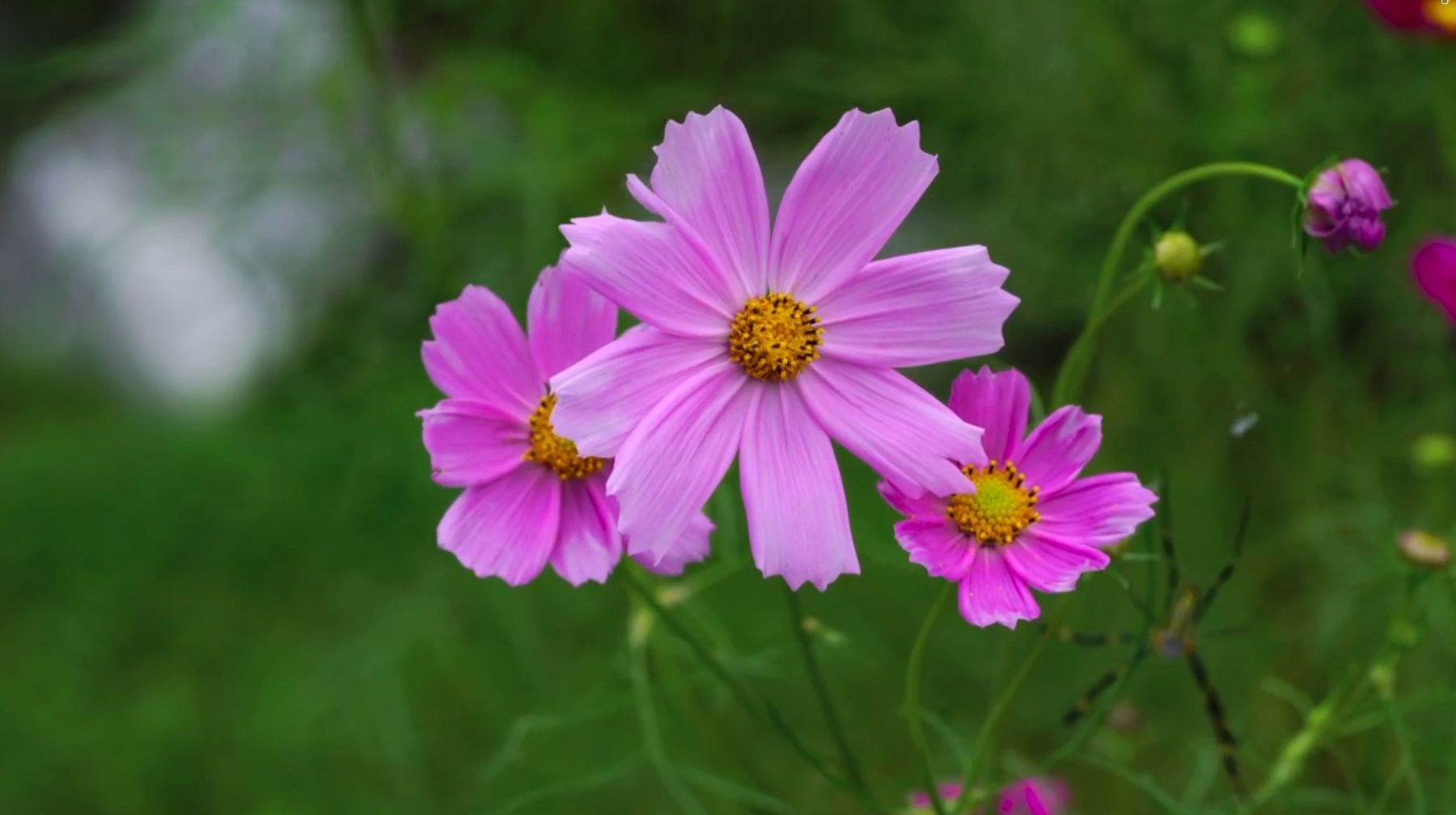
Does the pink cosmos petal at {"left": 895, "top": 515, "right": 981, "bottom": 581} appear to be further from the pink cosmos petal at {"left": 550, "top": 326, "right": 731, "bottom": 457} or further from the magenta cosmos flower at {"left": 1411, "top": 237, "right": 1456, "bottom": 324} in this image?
the magenta cosmos flower at {"left": 1411, "top": 237, "right": 1456, "bottom": 324}

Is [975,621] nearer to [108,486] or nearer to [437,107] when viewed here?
[437,107]

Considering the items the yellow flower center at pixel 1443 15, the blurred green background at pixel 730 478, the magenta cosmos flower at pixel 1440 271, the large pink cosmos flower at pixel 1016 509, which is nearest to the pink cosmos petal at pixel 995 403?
the large pink cosmos flower at pixel 1016 509

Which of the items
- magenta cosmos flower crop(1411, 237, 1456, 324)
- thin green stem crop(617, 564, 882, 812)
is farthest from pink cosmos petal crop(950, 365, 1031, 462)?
magenta cosmos flower crop(1411, 237, 1456, 324)

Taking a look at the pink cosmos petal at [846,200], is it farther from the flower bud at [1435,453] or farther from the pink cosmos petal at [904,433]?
the flower bud at [1435,453]

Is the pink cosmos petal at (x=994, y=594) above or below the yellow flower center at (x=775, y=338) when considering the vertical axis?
below

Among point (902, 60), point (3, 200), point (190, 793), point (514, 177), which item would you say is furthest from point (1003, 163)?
point (3, 200)

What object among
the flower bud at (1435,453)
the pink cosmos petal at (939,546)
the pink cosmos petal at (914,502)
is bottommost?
the flower bud at (1435,453)

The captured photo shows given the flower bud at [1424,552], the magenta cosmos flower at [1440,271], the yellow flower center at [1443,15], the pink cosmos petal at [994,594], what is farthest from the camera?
the yellow flower center at [1443,15]
